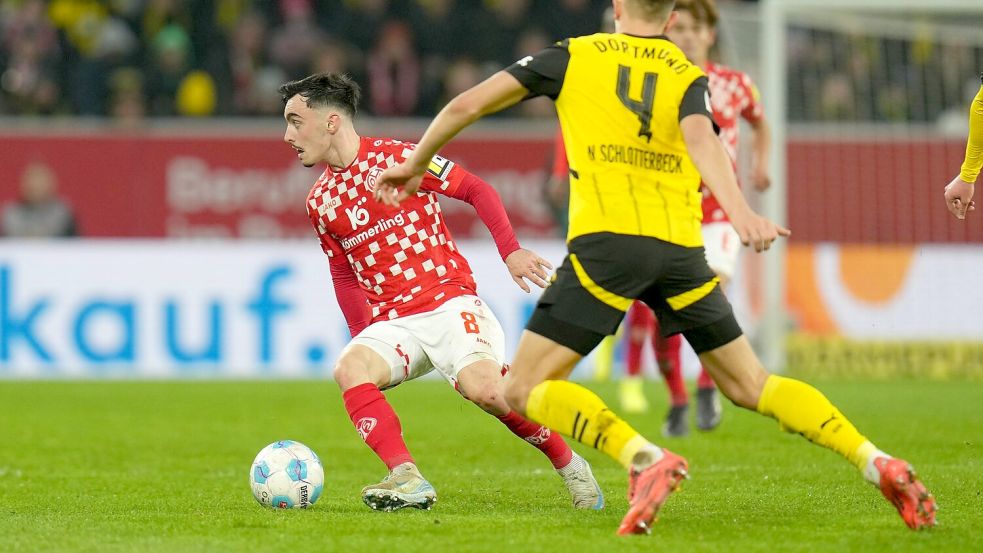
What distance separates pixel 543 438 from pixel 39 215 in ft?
33.7

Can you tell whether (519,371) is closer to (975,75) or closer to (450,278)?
(450,278)

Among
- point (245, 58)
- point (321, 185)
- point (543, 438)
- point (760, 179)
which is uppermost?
point (245, 58)

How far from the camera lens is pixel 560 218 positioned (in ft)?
48.9

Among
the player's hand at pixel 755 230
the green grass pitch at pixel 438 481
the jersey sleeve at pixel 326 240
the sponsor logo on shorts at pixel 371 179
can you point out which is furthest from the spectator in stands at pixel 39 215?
the player's hand at pixel 755 230

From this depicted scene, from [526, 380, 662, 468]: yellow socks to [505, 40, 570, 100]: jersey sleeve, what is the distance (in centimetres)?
96

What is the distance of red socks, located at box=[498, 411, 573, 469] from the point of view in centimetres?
614

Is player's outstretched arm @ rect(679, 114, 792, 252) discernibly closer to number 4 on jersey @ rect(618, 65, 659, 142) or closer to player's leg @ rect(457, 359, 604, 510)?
number 4 on jersey @ rect(618, 65, 659, 142)

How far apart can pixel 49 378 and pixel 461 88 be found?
595 centimetres

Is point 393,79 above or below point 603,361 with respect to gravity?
above

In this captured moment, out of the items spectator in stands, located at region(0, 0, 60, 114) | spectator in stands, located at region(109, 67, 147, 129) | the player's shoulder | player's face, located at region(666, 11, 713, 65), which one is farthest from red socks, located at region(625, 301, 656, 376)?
spectator in stands, located at region(0, 0, 60, 114)

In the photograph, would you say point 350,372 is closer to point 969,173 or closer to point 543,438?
point 543,438

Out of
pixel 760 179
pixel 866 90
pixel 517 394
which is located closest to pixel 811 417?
pixel 517 394

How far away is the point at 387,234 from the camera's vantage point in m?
6.42

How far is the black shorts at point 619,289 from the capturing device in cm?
511
